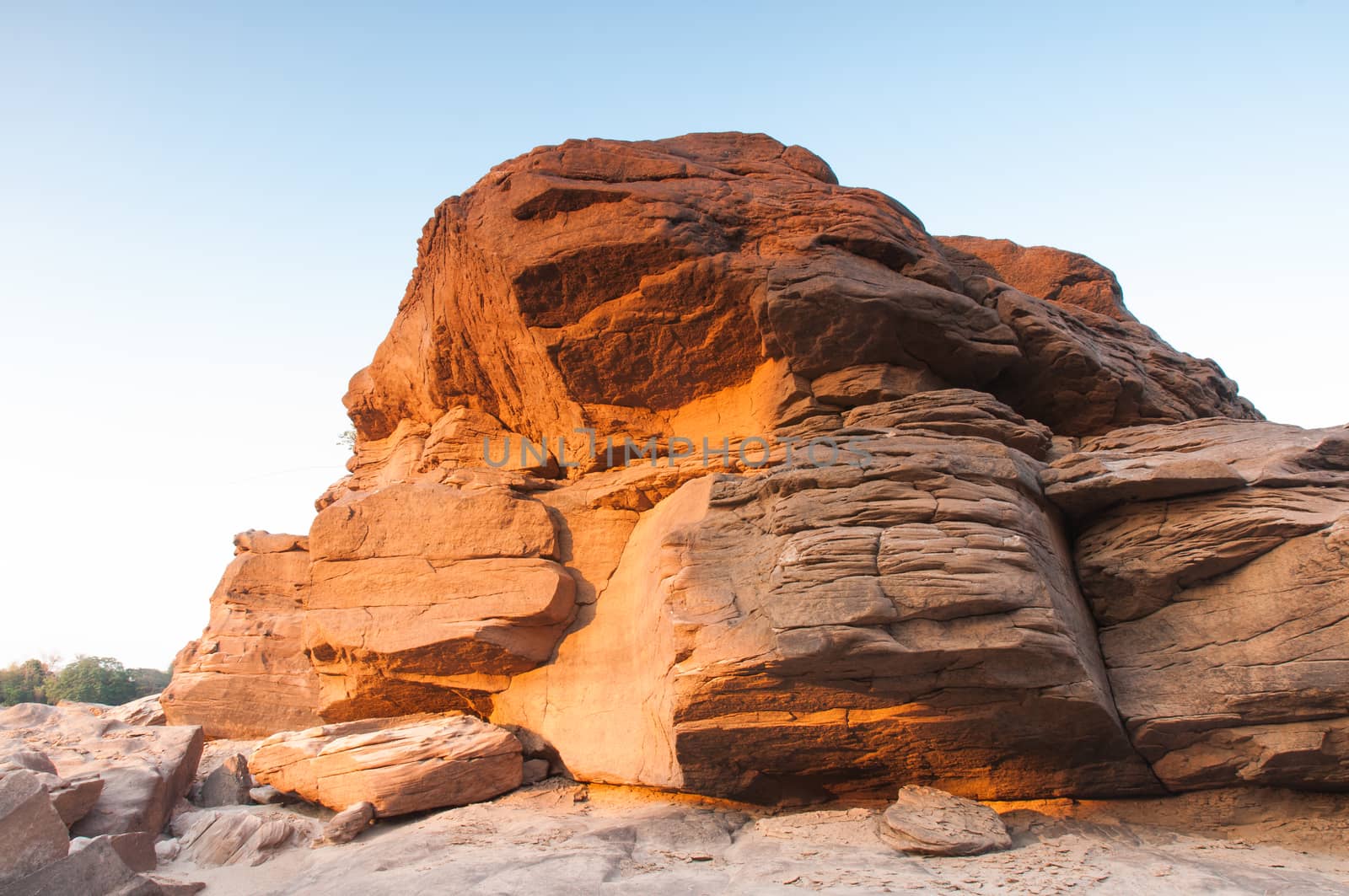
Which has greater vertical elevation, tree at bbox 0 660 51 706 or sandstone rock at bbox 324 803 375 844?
tree at bbox 0 660 51 706

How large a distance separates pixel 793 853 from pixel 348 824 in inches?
202

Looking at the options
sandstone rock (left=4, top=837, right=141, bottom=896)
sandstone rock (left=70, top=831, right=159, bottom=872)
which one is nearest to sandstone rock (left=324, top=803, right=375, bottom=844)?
sandstone rock (left=70, top=831, right=159, bottom=872)

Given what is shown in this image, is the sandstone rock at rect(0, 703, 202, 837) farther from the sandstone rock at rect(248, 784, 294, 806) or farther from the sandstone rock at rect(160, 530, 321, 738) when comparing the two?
the sandstone rock at rect(160, 530, 321, 738)

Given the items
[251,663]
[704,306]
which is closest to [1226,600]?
[704,306]

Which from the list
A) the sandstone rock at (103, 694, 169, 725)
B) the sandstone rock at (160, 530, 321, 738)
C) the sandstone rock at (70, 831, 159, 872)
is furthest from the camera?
the sandstone rock at (103, 694, 169, 725)

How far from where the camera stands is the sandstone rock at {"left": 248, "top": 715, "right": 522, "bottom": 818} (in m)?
9.53

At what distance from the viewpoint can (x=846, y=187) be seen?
13.2 meters

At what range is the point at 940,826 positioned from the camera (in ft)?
24.6

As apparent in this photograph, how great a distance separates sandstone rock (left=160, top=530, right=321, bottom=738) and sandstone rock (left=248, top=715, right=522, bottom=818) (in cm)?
248

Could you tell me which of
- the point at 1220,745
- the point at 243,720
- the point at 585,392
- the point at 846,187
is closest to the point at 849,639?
the point at 1220,745

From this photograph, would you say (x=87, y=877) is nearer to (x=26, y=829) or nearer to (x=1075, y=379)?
(x=26, y=829)

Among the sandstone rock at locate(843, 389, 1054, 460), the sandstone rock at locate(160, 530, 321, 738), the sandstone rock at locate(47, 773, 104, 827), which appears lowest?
the sandstone rock at locate(47, 773, 104, 827)

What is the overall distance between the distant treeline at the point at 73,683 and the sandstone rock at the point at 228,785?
13481 mm

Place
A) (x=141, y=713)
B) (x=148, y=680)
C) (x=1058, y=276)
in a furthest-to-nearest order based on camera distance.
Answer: (x=148, y=680) < (x=1058, y=276) < (x=141, y=713)
